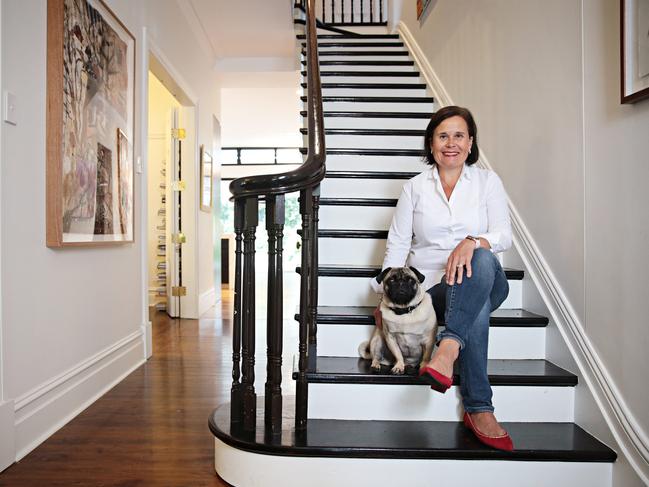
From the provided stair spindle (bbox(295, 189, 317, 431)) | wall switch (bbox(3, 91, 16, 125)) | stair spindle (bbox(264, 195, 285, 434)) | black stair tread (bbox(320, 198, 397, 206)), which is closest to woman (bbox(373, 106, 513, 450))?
stair spindle (bbox(295, 189, 317, 431))

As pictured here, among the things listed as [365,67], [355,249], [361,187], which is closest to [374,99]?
[365,67]

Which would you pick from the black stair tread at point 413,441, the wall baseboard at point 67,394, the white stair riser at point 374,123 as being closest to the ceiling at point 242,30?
the white stair riser at point 374,123

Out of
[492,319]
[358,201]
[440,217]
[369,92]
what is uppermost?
[369,92]

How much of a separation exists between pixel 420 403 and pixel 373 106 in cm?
249

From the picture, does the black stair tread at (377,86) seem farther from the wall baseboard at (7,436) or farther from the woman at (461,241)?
the wall baseboard at (7,436)

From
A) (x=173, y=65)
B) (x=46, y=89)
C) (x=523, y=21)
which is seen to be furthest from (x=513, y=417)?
(x=173, y=65)

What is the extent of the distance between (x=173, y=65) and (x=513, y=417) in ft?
11.9

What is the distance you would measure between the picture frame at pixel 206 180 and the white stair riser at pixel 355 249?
299 cm

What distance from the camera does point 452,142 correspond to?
1916 mm

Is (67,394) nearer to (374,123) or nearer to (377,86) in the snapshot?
A: (374,123)

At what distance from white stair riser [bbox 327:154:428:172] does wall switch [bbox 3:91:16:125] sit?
5.65ft

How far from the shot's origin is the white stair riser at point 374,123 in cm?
355

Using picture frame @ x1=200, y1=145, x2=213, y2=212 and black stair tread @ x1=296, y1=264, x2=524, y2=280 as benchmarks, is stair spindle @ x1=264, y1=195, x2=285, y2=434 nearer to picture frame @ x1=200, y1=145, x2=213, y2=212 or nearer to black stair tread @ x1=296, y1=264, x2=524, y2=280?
black stair tread @ x1=296, y1=264, x2=524, y2=280

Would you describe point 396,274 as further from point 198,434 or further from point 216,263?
point 216,263
